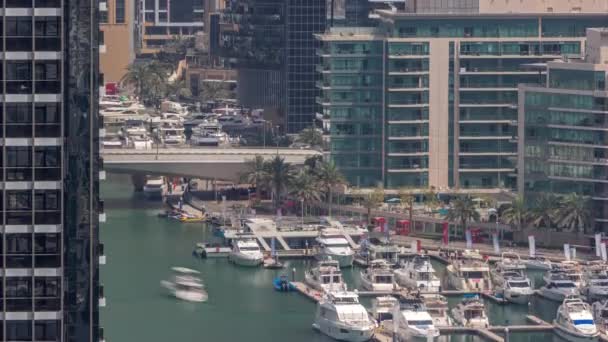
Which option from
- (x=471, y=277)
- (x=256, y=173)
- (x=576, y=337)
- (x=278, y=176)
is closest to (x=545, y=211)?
(x=471, y=277)

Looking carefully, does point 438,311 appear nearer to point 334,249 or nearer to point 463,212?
point 334,249

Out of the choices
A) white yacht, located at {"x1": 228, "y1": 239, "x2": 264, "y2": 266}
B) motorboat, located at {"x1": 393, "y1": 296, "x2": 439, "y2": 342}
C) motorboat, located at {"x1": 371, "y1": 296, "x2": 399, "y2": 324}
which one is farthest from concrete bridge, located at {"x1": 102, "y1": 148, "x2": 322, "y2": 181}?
motorboat, located at {"x1": 393, "y1": 296, "x2": 439, "y2": 342}

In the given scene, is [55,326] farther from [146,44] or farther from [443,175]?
[146,44]

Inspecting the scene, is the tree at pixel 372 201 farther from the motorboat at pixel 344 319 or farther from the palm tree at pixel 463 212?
the motorboat at pixel 344 319

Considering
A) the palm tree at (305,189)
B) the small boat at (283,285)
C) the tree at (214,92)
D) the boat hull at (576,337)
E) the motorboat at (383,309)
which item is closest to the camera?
the boat hull at (576,337)

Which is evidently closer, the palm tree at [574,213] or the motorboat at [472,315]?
the motorboat at [472,315]

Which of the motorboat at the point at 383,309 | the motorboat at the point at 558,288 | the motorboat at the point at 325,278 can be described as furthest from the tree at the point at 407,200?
the motorboat at the point at 383,309

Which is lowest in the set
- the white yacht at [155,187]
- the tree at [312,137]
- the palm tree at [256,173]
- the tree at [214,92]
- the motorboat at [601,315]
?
the motorboat at [601,315]
